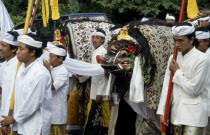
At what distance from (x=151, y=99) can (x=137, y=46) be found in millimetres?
804

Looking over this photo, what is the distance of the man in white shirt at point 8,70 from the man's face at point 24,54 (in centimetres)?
57

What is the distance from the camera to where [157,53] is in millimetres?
7176

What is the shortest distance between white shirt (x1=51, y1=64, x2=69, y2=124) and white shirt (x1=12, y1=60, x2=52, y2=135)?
1.59 meters

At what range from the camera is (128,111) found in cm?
827

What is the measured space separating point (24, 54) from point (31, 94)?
0.51m

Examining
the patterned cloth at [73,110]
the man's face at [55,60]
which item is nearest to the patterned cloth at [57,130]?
the man's face at [55,60]

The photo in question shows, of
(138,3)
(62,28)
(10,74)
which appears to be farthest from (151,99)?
Answer: (138,3)

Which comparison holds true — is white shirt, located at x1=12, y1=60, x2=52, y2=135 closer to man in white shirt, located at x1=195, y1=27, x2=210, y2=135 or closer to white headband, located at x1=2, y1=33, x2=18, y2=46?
white headband, located at x1=2, y1=33, x2=18, y2=46

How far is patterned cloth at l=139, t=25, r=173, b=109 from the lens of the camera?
7.14m

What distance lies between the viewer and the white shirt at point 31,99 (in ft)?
18.1

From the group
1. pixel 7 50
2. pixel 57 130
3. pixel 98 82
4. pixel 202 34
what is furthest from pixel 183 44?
pixel 98 82

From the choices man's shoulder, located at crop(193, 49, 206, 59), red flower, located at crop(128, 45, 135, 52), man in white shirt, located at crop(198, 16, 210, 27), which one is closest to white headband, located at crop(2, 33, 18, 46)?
red flower, located at crop(128, 45, 135, 52)

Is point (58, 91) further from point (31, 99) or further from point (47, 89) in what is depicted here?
point (31, 99)

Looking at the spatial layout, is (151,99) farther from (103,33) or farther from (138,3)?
(138,3)
